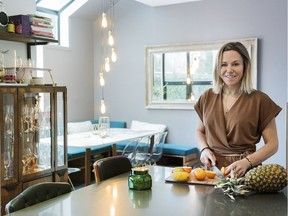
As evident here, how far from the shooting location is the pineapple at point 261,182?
5.76 feet

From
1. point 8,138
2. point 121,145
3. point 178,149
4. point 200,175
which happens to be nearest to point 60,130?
point 8,138

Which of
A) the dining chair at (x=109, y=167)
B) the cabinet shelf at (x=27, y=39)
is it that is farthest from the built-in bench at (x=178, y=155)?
the dining chair at (x=109, y=167)

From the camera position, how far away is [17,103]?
3.42 m

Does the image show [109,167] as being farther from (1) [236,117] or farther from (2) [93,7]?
(2) [93,7]

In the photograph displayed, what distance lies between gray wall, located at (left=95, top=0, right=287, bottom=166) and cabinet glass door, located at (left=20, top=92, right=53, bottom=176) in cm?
328

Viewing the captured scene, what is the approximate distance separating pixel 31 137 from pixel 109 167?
5.66 ft

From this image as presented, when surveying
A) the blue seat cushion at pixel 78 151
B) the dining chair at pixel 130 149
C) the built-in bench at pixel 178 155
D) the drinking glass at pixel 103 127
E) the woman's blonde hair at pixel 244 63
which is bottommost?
the built-in bench at pixel 178 155

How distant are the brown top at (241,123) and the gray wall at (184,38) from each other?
150 inches

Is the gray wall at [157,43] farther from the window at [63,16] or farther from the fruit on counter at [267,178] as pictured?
the fruit on counter at [267,178]

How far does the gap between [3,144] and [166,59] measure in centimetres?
413

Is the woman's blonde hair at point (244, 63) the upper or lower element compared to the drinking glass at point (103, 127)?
upper

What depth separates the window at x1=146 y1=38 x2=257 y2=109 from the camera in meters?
6.55

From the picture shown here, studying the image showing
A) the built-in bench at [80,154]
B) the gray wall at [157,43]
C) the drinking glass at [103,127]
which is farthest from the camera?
the gray wall at [157,43]

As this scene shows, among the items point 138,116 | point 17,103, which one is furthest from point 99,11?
point 17,103
